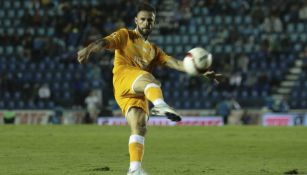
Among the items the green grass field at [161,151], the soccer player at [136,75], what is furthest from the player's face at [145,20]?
the green grass field at [161,151]

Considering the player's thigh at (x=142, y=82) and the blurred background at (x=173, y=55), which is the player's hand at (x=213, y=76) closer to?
the player's thigh at (x=142, y=82)

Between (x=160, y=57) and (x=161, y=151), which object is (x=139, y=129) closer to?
(x=160, y=57)

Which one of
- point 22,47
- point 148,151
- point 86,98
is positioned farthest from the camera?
point 22,47

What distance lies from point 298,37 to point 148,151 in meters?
18.1

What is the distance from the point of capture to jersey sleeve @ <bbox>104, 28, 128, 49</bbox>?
29.0ft

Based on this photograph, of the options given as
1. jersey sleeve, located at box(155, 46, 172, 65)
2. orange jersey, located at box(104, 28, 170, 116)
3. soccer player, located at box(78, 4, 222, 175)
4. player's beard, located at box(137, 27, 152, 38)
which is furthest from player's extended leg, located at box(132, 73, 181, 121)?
jersey sleeve, located at box(155, 46, 172, 65)

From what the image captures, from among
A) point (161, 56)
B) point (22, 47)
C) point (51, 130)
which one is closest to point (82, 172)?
point (161, 56)

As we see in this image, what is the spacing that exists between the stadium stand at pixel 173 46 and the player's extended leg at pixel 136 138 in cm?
1983

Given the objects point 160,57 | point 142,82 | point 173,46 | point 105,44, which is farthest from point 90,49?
point 173,46

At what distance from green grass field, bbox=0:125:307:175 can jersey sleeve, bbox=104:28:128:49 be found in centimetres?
186

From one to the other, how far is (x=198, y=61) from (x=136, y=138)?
1165 mm

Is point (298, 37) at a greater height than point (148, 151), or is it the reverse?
point (298, 37)

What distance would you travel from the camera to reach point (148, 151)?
1448 cm

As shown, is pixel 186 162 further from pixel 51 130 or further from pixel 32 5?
pixel 32 5
